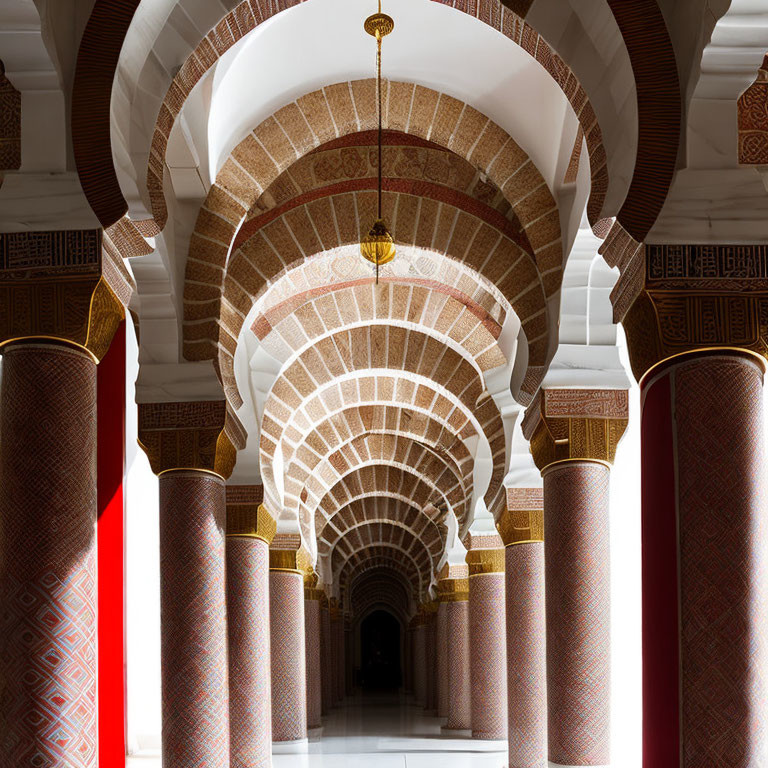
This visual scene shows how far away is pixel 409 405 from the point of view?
1463cm

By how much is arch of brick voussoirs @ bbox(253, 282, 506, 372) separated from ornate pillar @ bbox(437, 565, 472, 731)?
6.84 metres

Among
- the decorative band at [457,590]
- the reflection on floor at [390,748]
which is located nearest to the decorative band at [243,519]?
the reflection on floor at [390,748]

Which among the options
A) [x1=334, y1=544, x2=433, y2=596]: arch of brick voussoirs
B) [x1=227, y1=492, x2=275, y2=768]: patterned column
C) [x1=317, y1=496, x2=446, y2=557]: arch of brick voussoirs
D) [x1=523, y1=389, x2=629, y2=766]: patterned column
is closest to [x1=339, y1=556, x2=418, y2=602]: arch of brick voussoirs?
[x1=334, y1=544, x2=433, y2=596]: arch of brick voussoirs

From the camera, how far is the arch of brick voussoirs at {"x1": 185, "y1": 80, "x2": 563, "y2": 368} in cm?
789

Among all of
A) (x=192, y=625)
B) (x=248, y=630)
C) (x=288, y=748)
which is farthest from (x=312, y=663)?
(x=192, y=625)

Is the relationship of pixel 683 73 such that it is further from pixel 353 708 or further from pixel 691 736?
pixel 353 708

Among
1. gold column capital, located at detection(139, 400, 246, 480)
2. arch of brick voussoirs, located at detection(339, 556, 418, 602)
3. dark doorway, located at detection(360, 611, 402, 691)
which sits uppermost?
gold column capital, located at detection(139, 400, 246, 480)

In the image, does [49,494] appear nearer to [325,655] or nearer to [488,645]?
[488,645]

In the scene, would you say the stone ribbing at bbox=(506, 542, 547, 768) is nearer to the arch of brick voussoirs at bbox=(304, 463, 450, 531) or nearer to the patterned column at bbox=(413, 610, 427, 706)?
the arch of brick voussoirs at bbox=(304, 463, 450, 531)

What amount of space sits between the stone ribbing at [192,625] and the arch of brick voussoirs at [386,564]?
18.0 metres

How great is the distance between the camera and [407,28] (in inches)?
308

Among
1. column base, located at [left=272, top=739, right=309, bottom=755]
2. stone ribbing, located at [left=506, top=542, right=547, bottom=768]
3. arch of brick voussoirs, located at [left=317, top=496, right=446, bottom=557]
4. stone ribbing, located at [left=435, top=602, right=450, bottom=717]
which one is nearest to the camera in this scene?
stone ribbing, located at [left=506, top=542, right=547, bottom=768]

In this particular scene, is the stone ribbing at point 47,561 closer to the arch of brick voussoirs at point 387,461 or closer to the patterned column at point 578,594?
the patterned column at point 578,594

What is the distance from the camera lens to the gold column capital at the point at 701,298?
14.4ft
